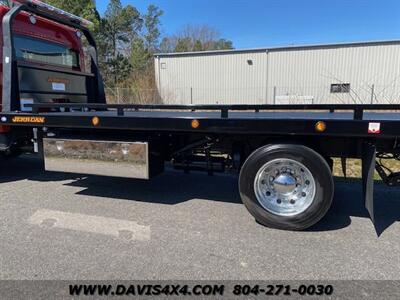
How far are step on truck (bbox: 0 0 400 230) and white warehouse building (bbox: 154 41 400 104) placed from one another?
1708cm

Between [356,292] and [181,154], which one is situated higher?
[181,154]

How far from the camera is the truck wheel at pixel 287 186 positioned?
11.7 ft

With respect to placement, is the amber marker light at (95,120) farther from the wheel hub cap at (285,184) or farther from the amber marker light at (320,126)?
the amber marker light at (320,126)

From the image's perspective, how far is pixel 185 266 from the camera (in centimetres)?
299

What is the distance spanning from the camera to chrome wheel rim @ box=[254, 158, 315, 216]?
3.67m

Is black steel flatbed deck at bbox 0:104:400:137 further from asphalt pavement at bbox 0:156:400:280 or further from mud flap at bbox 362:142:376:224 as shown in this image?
asphalt pavement at bbox 0:156:400:280

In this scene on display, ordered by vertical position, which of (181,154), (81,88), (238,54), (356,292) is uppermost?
(238,54)

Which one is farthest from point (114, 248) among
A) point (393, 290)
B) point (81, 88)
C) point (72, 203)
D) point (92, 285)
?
point (81, 88)

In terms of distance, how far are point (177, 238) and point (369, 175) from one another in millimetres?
1968

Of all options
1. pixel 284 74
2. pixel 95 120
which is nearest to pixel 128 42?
pixel 284 74

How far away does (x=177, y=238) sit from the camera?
11.6 feet

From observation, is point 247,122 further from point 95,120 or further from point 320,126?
point 95,120

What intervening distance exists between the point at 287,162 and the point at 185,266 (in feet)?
4.90

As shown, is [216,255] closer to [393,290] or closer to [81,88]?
[393,290]
